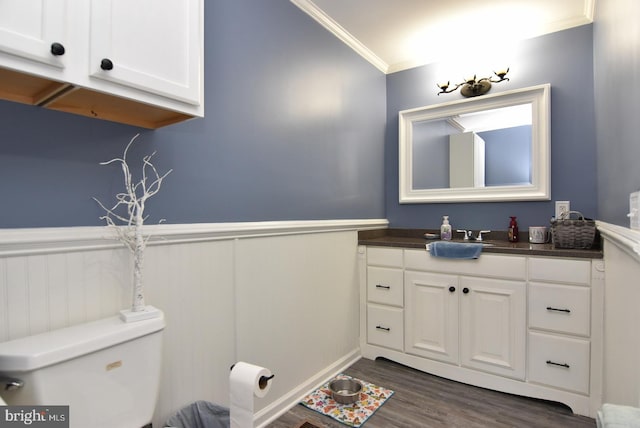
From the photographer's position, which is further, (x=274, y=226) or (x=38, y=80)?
(x=274, y=226)

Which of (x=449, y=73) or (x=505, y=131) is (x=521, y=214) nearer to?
(x=505, y=131)

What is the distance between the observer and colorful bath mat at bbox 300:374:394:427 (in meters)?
1.82

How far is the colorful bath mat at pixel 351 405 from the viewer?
1822mm

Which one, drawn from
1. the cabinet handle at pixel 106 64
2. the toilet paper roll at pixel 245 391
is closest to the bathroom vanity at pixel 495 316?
the toilet paper roll at pixel 245 391

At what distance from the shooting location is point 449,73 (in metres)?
2.76

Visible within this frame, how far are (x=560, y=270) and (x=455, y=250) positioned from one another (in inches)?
22.8

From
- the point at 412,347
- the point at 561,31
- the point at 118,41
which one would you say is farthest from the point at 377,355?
the point at 561,31

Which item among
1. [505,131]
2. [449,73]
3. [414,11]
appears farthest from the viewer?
[449,73]

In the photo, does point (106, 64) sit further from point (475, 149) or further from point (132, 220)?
point (475, 149)

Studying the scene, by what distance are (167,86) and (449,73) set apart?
246cm

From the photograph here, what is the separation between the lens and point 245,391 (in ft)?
3.80

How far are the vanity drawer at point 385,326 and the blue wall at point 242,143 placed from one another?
768mm

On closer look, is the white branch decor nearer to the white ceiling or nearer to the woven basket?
the white ceiling

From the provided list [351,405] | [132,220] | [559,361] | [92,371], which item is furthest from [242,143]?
[559,361]
